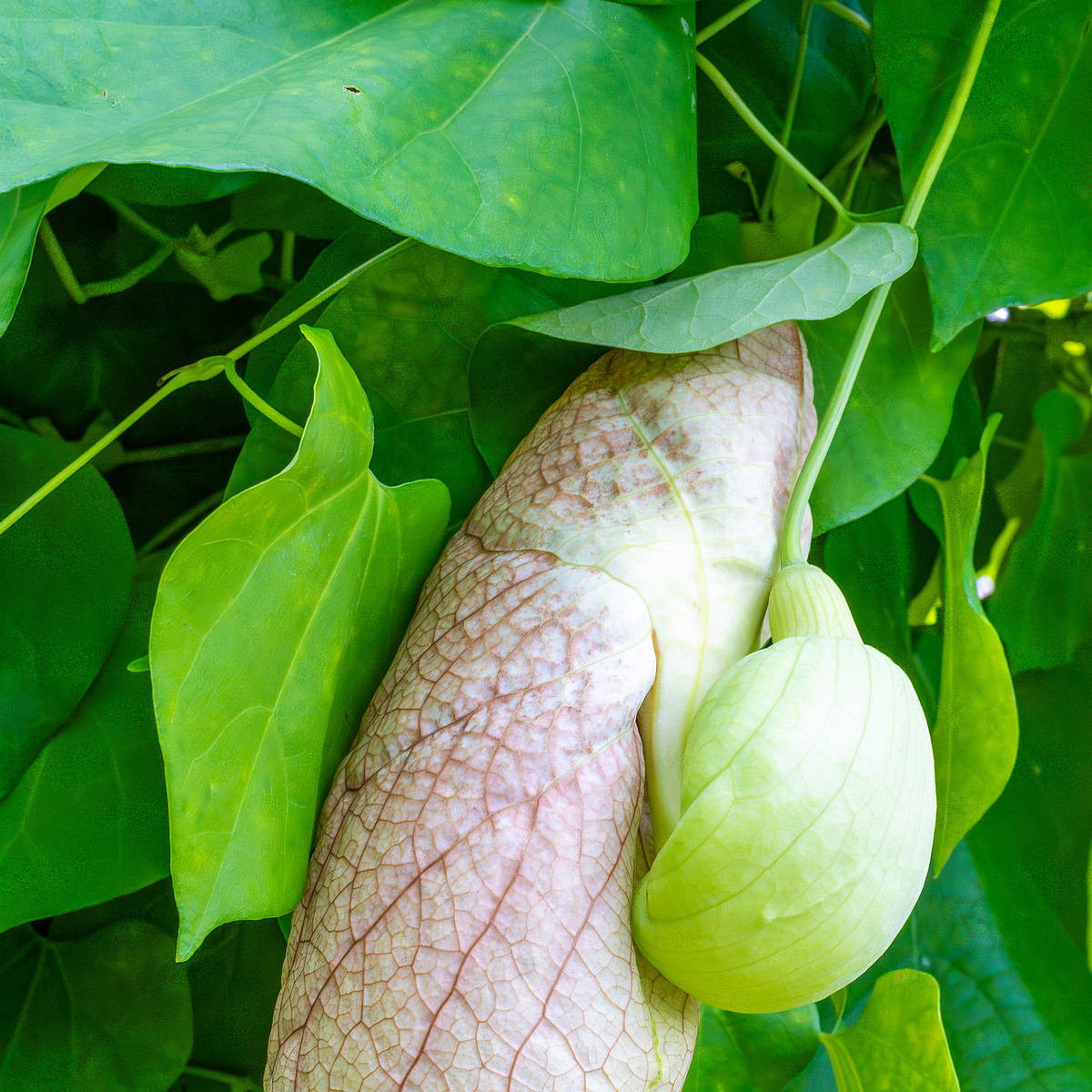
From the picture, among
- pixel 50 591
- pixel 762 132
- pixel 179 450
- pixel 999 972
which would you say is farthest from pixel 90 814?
pixel 999 972

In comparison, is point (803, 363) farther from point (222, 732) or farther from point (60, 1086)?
point (60, 1086)

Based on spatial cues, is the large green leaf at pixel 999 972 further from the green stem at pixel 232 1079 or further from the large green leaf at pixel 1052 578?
the green stem at pixel 232 1079

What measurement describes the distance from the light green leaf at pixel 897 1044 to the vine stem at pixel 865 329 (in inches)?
8.5

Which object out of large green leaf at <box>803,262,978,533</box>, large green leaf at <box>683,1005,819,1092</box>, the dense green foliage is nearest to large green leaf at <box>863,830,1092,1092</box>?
the dense green foliage

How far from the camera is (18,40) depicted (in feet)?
0.92

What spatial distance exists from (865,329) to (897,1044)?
31 centimetres

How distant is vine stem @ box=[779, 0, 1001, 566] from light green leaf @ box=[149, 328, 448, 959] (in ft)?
0.47

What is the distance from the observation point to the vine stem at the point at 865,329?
0.35 m

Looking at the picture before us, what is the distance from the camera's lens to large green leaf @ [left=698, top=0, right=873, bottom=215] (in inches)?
19.3

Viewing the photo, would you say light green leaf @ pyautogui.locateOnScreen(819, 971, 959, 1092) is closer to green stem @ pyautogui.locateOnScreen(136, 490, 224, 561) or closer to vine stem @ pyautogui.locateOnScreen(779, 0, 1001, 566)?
vine stem @ pyautogui.locateOnScreen(779, 0, 1001, 566)

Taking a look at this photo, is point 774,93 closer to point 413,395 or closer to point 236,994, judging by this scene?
point 413,395

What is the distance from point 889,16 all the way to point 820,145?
8 centimetres

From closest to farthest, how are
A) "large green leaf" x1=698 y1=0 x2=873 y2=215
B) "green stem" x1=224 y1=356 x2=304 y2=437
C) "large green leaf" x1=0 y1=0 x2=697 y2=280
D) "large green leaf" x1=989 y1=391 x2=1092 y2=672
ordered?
"large green leaf" x1=0 y1=0 x2=697 y2=280 → "green stem" x1=224 y1=356 x2=304 y2=437 → "large green leaf" x1=698 y1=0 x2=873 y2=215 → "large green leaf" x1=989 y1=391 x2=1092 y2=672

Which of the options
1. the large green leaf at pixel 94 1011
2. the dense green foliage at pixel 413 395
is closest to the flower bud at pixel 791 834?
the dense green foliage at pixel 413 395
